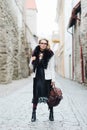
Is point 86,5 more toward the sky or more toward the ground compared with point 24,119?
more toward the sky

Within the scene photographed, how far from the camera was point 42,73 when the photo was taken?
6656 millimetres

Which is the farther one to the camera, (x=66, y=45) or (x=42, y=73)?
(x=66, y=45)

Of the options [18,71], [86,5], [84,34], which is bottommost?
[18,71]

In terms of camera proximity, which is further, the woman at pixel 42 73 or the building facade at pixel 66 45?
the building facade at pixel 66 45

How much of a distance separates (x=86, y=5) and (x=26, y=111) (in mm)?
10138

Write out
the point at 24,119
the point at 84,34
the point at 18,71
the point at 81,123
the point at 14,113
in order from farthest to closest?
the point at 18,71
the point at 84,34
the point at 14,113
the point at 24,119
the point at 81,123

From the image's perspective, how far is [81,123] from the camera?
21.1 feet

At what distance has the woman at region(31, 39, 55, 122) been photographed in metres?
6.62

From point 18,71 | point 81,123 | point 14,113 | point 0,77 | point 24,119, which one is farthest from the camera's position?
point 18,71

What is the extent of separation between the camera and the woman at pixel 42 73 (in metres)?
6.62

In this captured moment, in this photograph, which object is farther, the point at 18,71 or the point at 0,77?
the point at 18,71

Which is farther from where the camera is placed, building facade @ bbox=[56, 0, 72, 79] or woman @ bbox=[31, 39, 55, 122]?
building facade @ bbox=[56, 0, 72, 79]

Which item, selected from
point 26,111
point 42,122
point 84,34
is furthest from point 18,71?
point 42,122

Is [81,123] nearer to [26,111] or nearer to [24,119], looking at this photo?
[24,119]
